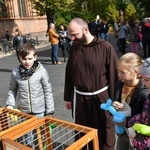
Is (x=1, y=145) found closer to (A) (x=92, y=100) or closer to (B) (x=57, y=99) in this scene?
(A) (x=92, y=100)

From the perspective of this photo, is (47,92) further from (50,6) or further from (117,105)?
(50,6)

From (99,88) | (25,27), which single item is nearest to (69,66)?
(99,88)

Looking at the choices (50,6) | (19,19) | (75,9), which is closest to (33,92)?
(50,6)

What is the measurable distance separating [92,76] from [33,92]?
723 millimetres

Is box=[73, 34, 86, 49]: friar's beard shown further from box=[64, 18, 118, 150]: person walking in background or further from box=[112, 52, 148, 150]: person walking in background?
box=[112, 52, 148, 150]: person walking in background

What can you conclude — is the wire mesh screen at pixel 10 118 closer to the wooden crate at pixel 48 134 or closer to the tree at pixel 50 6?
the wooden crate at pixel 48 134

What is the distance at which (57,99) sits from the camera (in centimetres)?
593

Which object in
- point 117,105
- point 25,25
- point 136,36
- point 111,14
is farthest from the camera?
point 111,14

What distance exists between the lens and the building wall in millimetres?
25016

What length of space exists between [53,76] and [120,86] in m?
6.01

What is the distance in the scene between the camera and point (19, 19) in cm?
2734

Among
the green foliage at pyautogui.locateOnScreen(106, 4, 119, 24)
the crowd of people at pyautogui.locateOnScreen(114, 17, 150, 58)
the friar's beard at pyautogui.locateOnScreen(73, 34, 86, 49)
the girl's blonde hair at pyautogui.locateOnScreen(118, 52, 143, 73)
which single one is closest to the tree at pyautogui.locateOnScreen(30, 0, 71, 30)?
the crowd of people at pyautogui.locateOnScreen(114, 17, 150, 58)

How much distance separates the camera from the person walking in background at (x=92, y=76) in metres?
2.69

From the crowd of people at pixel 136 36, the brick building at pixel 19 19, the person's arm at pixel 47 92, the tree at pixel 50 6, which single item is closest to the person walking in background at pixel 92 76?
the person's arm at pixel 47 92
